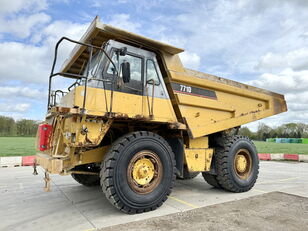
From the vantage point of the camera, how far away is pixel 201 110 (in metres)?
5.63

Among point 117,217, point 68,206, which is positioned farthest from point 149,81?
point 68,206

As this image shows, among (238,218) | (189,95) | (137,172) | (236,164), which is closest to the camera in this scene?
(238,218)

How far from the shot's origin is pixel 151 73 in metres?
4.96

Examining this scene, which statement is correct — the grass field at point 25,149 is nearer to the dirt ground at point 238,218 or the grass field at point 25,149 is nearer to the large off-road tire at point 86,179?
the large off-road tire at point 86,179

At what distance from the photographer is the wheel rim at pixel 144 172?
432 cm

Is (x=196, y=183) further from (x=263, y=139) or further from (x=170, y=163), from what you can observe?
(x=263, y=139)

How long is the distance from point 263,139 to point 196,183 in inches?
3404

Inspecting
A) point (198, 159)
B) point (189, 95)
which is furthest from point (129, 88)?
point (198, 159)

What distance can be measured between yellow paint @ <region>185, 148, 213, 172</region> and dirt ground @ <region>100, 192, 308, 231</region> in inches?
38.7

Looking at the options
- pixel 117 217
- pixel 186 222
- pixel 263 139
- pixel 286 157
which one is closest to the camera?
pixel 186 222

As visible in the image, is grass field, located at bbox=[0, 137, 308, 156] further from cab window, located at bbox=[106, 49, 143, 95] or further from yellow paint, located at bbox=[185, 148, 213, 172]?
cab window, located at bbox=[106, 49, 143, 95]

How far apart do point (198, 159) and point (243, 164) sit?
152cm

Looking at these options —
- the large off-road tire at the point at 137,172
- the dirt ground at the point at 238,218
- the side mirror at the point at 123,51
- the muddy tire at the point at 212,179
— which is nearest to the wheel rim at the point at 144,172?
the large off-road tire at the point at 137,172

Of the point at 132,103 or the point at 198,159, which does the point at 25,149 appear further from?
the point at 132,103
